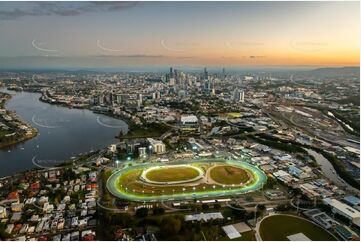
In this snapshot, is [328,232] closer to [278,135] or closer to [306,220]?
[306,220]

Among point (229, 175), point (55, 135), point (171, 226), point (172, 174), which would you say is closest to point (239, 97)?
point (55, 135)

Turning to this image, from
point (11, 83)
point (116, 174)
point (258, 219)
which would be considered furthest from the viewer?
point (11, 83)

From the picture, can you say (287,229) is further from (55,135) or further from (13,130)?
(13,130)

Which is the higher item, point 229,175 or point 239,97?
point 239,97

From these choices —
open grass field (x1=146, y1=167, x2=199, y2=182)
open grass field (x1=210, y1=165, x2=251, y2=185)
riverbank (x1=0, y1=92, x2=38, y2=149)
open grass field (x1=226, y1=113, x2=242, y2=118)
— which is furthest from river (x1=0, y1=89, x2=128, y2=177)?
open grass field (x1=226, y1=113, x2=242, y2=118)

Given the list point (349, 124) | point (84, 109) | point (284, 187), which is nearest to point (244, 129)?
point (349, 124)

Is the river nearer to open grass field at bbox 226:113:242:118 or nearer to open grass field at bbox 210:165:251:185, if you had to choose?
open grass field at bbox 210:165:251:185
